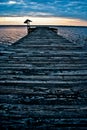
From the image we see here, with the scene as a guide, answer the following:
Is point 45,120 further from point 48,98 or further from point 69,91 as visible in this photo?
point 69,91

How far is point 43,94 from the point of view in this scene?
12.7ft

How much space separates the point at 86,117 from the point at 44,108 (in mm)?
683

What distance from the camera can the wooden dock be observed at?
300 cm

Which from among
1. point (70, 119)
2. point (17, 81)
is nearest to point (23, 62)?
point (17, 81)

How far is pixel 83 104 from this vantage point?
137 inches

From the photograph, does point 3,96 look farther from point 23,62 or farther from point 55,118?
point 23,62

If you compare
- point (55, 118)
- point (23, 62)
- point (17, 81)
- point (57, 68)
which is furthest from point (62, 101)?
point (23, 62)

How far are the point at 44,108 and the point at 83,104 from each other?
0.67 metres

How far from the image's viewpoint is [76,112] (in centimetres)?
324

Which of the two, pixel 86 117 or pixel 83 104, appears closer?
pixel 86 117

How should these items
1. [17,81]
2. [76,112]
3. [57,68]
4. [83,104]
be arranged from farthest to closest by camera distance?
[57,68]
[17,81]
[83,104]
[76,112]

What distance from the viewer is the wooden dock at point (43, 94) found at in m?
3.00

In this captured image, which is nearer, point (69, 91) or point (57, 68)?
point (69, 91)

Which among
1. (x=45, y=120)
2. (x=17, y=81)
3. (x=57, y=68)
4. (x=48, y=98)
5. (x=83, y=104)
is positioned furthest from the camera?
(x=57, y=68)
